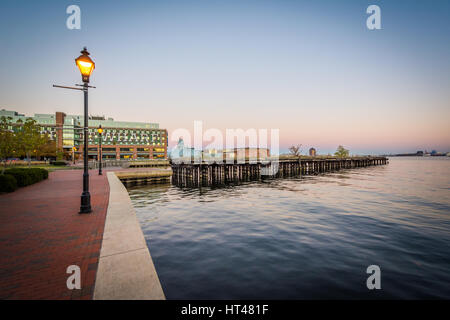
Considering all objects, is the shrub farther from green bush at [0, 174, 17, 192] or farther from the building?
the building

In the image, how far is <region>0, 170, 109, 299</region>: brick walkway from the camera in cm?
366

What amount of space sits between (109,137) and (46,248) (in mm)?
111973

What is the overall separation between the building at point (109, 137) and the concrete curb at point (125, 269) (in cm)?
9750

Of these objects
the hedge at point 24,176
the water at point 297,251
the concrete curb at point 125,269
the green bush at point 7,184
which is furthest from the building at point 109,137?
the concrete curb at point 125,269

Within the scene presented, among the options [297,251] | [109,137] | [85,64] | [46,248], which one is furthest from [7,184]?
[109,137]

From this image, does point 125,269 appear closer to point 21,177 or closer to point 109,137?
point 21,177

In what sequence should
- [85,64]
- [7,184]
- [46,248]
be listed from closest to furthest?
1. [46,248]
2. [85,64]
3. [7,184]

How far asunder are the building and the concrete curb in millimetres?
97502

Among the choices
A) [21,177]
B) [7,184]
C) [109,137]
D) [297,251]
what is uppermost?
[109,137]

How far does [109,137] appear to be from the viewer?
103 meters

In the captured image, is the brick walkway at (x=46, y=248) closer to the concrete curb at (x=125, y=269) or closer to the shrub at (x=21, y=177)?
the concrete curb at (x=125, y=269)

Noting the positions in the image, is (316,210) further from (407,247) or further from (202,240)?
(202,240)
